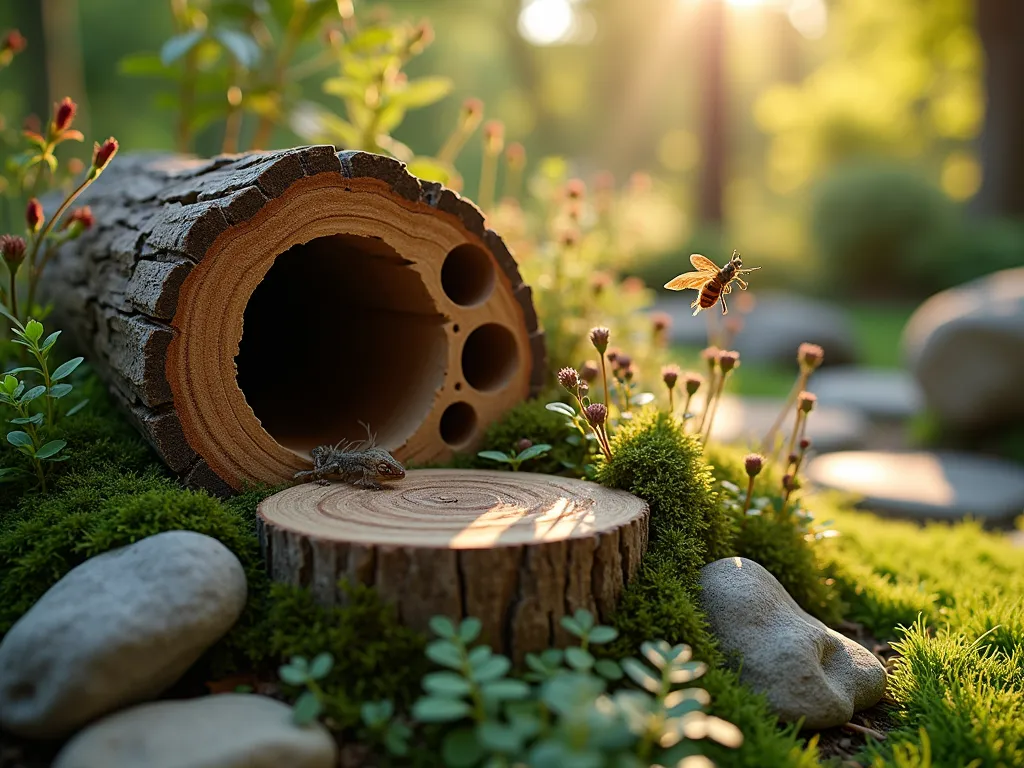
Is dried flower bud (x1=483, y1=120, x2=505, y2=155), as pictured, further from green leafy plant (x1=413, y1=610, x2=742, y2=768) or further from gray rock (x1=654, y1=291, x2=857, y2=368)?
gray rock (x1=654, y1=291, x2=857, y2=368)

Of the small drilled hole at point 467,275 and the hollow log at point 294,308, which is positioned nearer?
the hollow log at point 294,308

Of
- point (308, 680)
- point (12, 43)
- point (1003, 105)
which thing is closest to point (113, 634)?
point (308, 680)

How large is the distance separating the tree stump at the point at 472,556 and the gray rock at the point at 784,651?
0.33m

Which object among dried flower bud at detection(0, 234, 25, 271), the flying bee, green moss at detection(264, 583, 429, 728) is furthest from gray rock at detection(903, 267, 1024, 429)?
dried flower bud at detection(0, 234, 25, 271)

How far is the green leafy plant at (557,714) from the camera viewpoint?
170 cm

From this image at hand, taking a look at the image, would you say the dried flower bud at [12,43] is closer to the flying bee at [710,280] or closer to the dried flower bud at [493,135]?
the dried flower bud at [493,135]

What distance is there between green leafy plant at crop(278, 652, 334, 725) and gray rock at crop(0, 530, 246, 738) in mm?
282

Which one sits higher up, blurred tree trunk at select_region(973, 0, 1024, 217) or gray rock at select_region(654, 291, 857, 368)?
blurred tree trunk at select_region(973, 0, 1024, 217)

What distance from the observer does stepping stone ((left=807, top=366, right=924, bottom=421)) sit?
768 centimetres

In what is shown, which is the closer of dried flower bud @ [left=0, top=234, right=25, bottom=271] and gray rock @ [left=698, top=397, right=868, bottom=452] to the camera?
dried flower bud @ [left=0, top=234, right=25, bottom=271]

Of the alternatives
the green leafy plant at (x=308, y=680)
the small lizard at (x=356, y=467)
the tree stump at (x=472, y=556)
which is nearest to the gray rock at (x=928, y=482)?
the tree stump at (x=472, y=556)

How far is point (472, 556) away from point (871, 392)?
23.2 ft

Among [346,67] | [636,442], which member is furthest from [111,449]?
[346,67]

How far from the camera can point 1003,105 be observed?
484 inches
